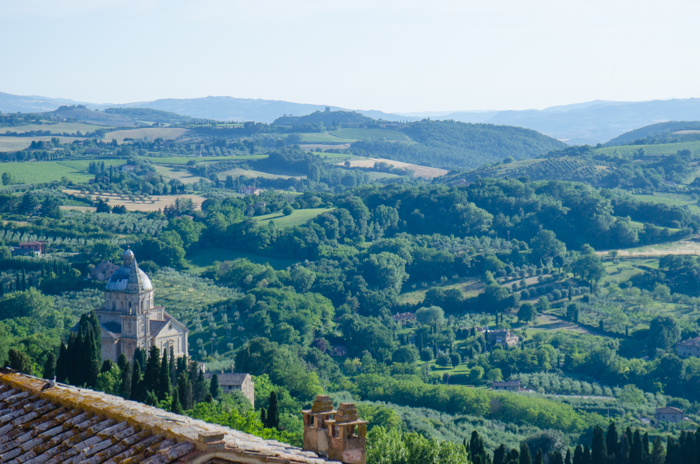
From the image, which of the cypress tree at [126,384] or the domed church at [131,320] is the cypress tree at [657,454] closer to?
the cypress tree at [126,384]

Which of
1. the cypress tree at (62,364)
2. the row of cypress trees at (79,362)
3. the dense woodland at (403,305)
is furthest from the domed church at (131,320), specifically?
the cypress tree at (62,364)

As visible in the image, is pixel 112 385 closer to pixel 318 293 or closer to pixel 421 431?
pixel 421 431

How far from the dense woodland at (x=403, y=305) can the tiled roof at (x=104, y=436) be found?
72.5 ft

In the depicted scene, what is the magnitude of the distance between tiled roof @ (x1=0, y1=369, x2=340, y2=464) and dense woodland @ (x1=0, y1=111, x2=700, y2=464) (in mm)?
22093

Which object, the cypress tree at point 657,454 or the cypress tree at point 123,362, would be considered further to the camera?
the cypress tree at point 657,454

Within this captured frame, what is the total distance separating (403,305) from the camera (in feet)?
361

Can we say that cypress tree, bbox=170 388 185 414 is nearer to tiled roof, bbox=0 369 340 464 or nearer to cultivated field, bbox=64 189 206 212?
tiled roof, bbox=0 369 340 464

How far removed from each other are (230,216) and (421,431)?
264 feet

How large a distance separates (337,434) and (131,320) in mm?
64222

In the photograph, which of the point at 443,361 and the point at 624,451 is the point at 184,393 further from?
the point at 443,361

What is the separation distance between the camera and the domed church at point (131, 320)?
72500 mm

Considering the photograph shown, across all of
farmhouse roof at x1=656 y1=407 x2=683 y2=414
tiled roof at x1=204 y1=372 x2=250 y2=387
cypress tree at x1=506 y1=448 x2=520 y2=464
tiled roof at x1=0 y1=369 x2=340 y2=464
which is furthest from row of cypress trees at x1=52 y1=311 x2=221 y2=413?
farmhouse roof at x1=656 y1=407 x2=683 y2=414

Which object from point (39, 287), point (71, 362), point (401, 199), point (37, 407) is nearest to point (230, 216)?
point (401, 199)

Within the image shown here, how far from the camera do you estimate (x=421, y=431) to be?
62.7 metres
